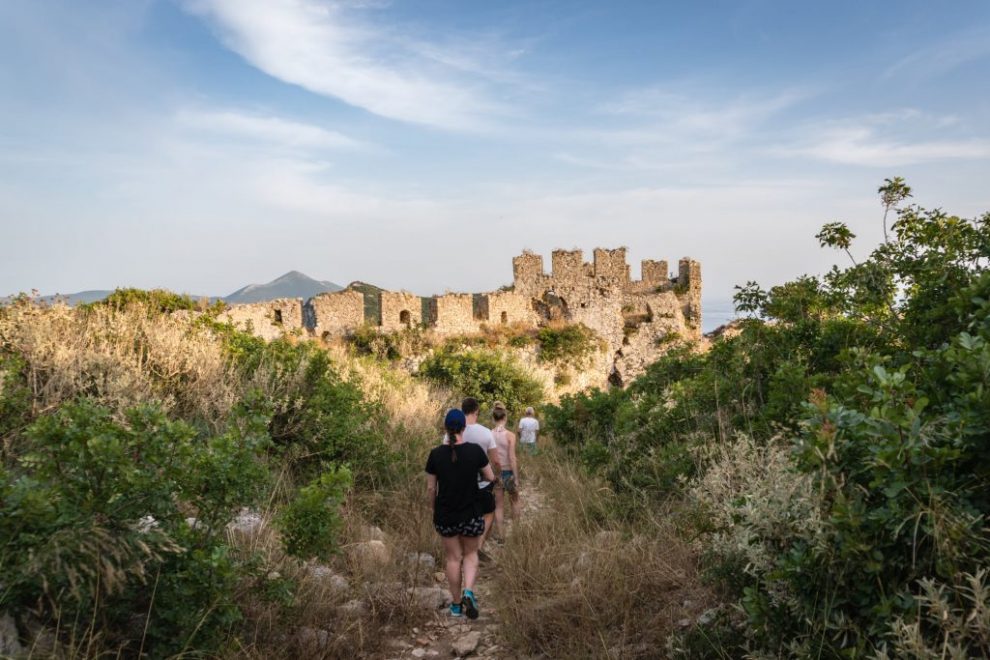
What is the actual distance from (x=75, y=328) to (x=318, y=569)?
5.12 meters

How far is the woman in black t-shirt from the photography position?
5141 mm

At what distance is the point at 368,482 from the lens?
25.2 feet

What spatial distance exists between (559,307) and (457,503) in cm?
1902

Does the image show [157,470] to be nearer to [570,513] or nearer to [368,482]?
[570,513]

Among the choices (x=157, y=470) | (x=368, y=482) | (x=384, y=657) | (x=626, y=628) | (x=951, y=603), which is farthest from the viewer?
(x=368, y=482)

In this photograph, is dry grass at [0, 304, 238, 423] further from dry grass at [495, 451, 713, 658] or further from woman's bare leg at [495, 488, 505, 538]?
dry grass at [495, 451, 713, 658]

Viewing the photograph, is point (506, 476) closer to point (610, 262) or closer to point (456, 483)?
point (456, 483)

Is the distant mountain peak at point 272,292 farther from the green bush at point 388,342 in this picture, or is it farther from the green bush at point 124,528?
the green bush at point 124,528

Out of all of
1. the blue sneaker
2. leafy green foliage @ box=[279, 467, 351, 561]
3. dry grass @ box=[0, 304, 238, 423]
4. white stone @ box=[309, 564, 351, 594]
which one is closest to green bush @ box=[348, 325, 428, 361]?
dry grass @ box=[0, 304, 238, 423]

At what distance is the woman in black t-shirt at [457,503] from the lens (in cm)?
514

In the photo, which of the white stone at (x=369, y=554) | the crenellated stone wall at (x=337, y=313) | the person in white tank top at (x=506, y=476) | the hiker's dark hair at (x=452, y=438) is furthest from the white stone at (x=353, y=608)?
the crenellated stone wall at (x=337, y=313)

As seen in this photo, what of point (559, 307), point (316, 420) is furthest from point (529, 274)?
point (316, 420)

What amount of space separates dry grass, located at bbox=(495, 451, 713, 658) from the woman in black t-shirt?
1.11 ft

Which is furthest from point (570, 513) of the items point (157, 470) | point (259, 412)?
point (157, 470)
